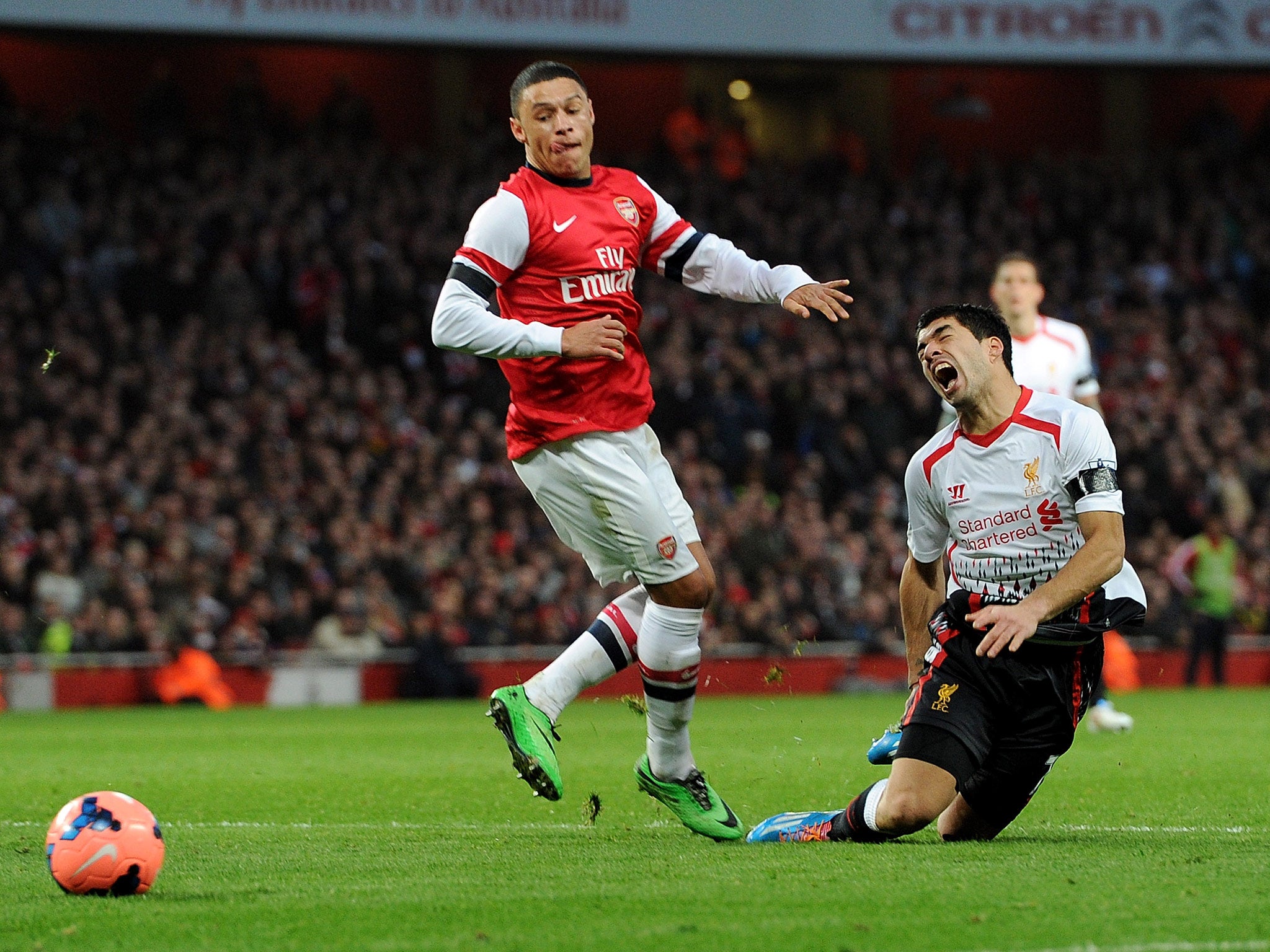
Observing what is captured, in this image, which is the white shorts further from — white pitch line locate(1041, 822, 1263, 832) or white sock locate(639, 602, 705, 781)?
white pitch line locate(1041, 822, 1263, 832)

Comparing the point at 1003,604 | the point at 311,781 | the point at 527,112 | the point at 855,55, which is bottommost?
the point at 311,781

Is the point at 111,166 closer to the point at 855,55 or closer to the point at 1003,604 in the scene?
the point at 855,55

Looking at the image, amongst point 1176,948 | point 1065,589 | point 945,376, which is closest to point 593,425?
point 945,376

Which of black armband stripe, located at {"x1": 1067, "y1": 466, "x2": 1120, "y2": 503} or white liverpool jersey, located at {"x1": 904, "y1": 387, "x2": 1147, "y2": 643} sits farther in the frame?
white liverpool jersey, located at {"x1": 904, "y1": 387, "x2": 1147, "y2": 643}

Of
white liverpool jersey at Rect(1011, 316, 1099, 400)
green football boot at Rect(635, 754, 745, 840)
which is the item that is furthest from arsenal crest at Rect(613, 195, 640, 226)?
white liverpool jersey at Rect(1011, 316, 1099, 400)

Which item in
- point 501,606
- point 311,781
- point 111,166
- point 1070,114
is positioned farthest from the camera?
point 1070,114

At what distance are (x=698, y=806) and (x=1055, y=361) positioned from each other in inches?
173

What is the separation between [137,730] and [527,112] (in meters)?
8.55

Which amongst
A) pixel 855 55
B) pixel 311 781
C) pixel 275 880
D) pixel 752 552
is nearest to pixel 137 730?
pixel 311 781

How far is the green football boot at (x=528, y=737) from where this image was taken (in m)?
5.93

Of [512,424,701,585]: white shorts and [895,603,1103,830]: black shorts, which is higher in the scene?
[512,424,701,585]: white shorts

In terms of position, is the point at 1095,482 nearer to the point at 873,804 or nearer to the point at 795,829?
the point at 873,804

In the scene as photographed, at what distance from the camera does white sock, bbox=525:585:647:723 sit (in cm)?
625

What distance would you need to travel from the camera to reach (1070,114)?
31.3 meters
